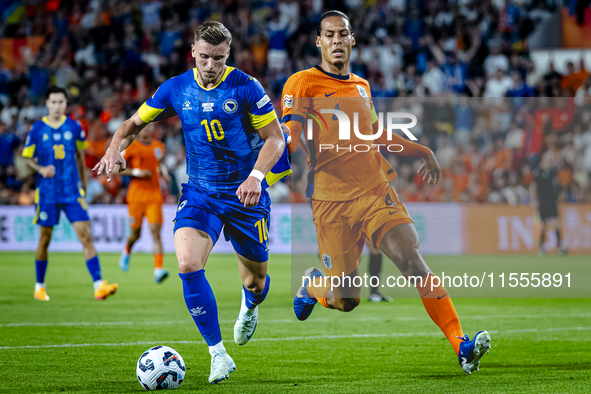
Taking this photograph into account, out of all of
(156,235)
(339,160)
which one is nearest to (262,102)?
(339,160)

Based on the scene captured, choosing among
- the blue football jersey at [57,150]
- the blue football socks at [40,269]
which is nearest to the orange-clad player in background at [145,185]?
the blue football jersey at [57,150]

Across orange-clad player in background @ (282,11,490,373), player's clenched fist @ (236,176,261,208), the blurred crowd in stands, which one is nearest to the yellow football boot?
orange-clad player in background @ (282,11,490,373)

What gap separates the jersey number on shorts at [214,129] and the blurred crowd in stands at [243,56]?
999cm

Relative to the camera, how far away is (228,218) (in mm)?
5395

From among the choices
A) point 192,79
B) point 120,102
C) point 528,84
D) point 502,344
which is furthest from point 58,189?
point 528,84

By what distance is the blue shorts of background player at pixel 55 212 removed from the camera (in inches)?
354

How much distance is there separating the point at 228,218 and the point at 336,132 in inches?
44.8

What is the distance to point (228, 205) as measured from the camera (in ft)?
17.6

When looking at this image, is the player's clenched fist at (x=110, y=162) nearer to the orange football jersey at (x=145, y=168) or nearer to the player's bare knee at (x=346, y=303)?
the player's bare knee at (x=346, y=303)

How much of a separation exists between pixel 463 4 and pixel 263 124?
1555 cm

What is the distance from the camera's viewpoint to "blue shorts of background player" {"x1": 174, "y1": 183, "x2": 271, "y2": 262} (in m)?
5.19

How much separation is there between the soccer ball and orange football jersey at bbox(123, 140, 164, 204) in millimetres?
6796

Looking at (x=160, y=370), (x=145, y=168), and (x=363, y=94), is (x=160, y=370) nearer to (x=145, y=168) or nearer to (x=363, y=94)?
(x=363, y=94)

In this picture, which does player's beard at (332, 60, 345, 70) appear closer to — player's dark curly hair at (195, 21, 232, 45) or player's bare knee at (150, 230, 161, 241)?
player's dark curly hair at (195, 21, 232, 45)
